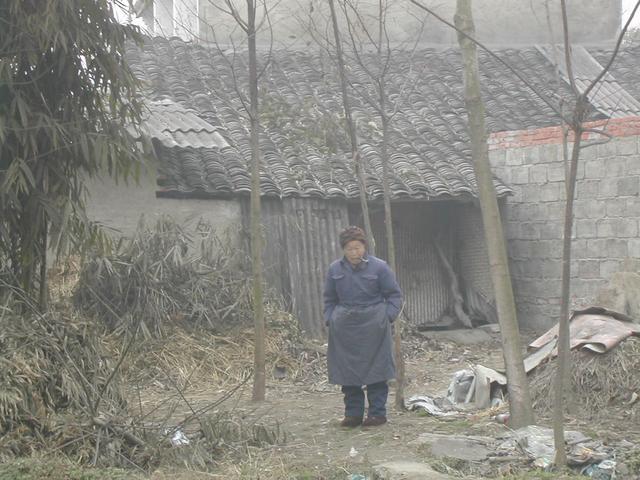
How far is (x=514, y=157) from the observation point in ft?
48.9

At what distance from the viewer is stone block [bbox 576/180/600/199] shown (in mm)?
14023

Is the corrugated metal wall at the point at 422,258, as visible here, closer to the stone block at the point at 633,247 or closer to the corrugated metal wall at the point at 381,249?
the corrugated metal wall at the point at 381,249

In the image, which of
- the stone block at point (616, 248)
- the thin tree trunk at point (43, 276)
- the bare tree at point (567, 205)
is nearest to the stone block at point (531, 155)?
the stone block at point (616, 248)

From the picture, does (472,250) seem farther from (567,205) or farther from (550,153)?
(567,205)

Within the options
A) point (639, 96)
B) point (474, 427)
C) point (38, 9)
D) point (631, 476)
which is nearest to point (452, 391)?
point (474, 427)

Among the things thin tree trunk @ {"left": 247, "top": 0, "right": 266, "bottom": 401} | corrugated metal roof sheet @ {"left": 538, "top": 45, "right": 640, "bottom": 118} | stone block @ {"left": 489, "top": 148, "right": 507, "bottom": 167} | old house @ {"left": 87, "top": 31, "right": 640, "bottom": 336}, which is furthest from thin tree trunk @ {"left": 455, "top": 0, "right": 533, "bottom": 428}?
corrugated metal roof sheet @ {"left": 538, "top": 45, "right": 640, "bottom": 118}

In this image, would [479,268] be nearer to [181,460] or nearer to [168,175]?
[168,175]

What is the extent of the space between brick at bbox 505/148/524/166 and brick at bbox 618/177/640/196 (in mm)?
1564

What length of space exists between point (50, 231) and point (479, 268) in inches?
358

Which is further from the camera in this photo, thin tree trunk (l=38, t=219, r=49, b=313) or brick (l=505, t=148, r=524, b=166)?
A: brick (l=505, t=148, r=524, b=166)

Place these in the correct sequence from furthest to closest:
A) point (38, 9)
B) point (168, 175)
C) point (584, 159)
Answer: point (584, 159) < point (168, 175) < point (38, 9)

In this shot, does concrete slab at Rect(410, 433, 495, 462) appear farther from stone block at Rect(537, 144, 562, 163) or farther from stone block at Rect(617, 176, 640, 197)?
stone block at Rect(537, 144, 562, 163)

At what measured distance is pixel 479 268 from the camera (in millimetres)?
15312

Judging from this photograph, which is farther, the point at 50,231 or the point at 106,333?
the point at 106,333
